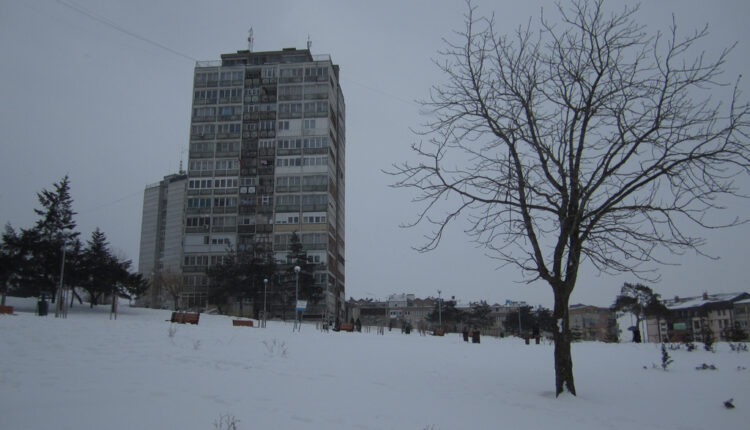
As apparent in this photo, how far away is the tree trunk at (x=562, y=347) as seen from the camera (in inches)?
433

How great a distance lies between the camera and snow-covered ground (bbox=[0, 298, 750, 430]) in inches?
272

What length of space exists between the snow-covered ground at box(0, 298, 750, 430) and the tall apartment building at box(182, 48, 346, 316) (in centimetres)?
6777

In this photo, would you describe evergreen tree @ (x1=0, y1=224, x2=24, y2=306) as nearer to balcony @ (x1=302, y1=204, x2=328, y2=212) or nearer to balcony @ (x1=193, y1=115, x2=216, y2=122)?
balcony @ (x1=302, y1=204, x2=328, y2=212)

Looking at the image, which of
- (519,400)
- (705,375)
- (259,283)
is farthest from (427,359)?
(259,283)

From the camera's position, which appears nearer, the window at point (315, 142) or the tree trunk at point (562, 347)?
the tree trunk at point (562, 347)

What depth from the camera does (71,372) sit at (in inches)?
336

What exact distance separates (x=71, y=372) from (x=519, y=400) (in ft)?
26.0

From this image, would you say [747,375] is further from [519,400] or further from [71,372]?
[71,372]

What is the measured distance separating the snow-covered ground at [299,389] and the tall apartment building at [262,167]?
6777cm

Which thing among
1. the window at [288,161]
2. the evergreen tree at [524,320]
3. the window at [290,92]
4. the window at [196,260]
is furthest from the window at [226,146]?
the evergreen tree at [524,320]

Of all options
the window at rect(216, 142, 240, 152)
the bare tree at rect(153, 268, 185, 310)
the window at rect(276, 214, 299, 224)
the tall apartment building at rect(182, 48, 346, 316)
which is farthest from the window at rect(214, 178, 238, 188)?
the bare tree at rect(153, 268, 185, 310)

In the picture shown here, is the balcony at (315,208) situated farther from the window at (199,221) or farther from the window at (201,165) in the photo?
the window at (201,165)

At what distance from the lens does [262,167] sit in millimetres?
85438

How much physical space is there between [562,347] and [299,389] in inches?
220
